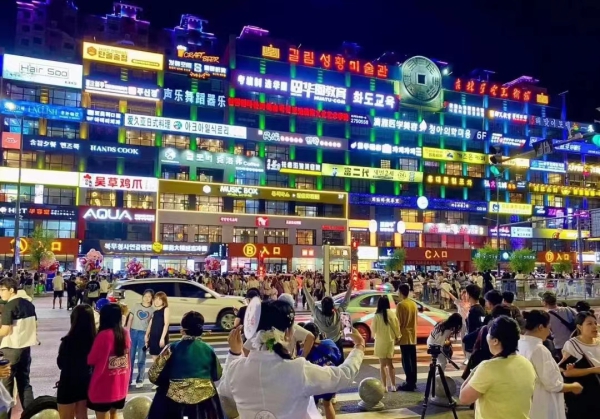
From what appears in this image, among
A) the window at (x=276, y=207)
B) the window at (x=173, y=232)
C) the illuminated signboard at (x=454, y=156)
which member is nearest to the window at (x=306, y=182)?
the window at (x=276, y=207)

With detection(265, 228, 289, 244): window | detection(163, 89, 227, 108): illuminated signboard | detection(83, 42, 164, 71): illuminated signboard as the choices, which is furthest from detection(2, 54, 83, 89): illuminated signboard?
detection(265, 228, 289, 244): window

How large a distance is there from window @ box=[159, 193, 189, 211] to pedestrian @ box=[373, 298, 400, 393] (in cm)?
4608

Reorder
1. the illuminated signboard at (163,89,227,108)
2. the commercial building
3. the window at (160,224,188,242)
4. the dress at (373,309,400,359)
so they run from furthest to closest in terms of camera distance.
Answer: the illuminated signboard at (163,89,227,108) < the window at (160,224,188,242) < the commercial building < the dress at (373,309,400,359)

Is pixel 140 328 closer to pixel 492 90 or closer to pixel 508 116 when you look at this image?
pixel 508 116

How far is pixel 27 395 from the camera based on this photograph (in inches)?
281

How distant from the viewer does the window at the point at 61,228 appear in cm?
4838

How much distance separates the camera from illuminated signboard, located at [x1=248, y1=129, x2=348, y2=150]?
57319mm

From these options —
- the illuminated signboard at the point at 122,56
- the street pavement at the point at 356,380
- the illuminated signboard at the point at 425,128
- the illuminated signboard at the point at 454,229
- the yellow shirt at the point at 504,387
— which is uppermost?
the illuminated signboard at the point at 122,56

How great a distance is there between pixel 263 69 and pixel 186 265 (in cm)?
2467

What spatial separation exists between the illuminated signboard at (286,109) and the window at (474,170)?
756 inches

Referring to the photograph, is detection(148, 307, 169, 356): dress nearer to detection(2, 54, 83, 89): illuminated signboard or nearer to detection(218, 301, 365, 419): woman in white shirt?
detection(218, 301, 365, 419): woman in white shirt

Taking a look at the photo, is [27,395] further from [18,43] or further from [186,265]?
[18,43]

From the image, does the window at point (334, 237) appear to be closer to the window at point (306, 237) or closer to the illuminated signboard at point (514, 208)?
the window at point (306, 237)

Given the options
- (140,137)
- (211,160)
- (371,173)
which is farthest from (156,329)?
(371,173)
